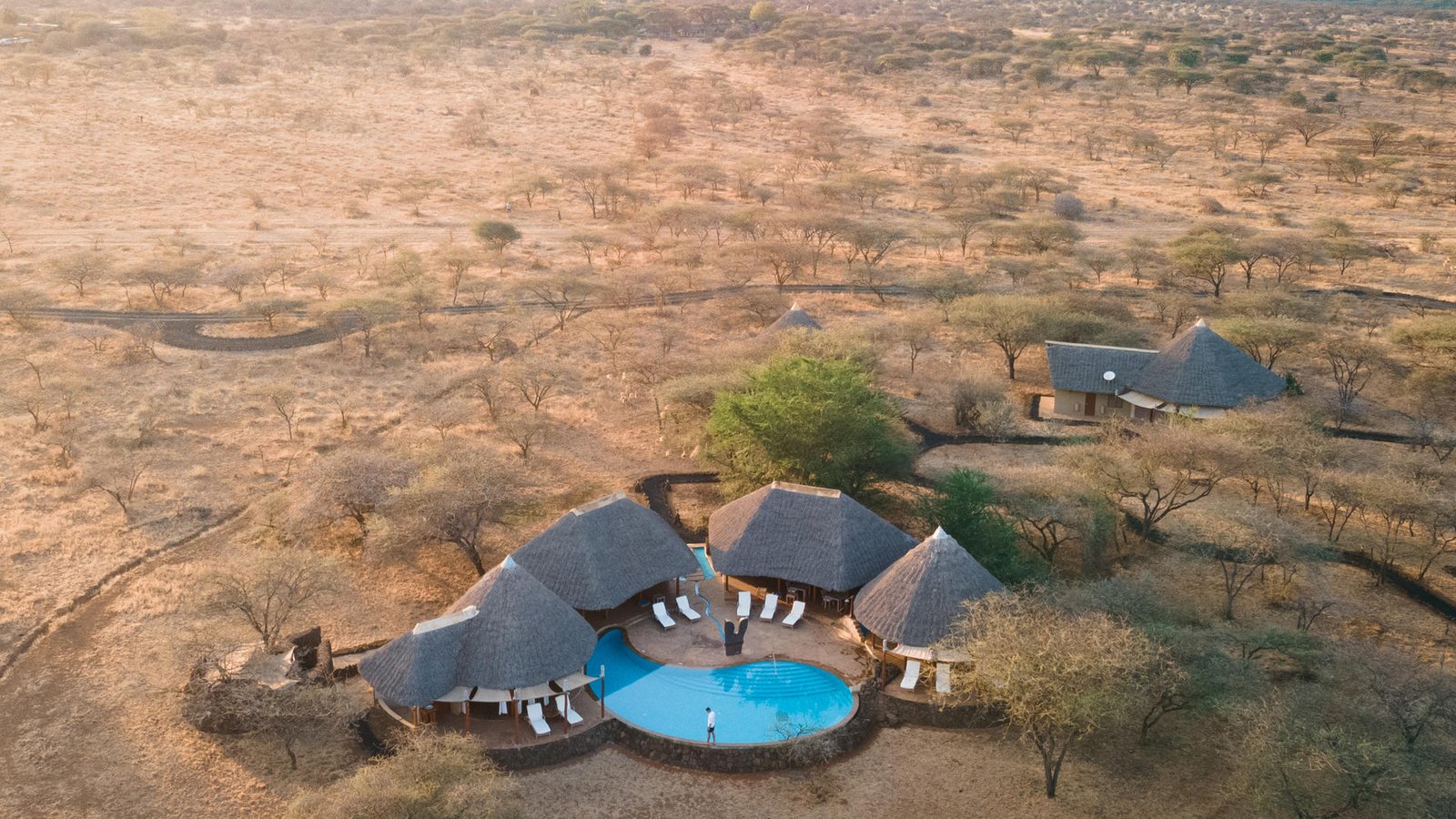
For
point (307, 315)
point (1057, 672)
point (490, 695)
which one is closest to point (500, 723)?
point (490, 695)

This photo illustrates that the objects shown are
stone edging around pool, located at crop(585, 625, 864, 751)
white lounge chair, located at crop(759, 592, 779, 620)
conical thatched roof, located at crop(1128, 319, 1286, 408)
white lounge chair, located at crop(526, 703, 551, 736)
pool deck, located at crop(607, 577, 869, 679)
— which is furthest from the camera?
conical thatched roof, located at crop(1128, 319, 1286, 408)

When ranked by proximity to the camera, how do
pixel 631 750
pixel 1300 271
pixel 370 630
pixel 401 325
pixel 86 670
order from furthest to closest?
pixel 1300 271 → pixel 401 325 → pixel 370 630 → pixel 86 670 → pixel 631 750

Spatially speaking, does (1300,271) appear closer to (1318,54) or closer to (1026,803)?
(1026,803)

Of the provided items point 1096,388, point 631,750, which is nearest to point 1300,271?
point 1096,388

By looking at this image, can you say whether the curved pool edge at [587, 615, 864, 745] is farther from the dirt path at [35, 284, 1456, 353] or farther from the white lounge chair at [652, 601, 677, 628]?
the dirt path at [35, 284, 1456, 353]

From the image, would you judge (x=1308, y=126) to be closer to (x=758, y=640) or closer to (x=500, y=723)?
(x=758, y=640)

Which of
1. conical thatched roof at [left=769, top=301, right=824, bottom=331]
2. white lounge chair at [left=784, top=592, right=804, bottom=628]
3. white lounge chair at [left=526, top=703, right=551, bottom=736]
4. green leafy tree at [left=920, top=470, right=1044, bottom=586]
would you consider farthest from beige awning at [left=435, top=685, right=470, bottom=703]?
conical thatched roof at [left=769, top=301, right=824, bottom=331]
